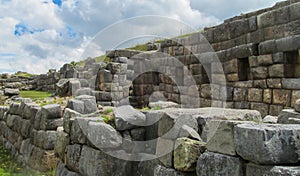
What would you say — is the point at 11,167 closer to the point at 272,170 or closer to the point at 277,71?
the point at 277,71

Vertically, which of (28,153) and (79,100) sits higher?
(79,100)

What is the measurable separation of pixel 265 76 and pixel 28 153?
6.76 m

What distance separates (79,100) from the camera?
6.83 meters

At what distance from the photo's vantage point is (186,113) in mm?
4000

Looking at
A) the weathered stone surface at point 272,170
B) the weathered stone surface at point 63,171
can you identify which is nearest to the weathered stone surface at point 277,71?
the weathered stone surface at point 63,171

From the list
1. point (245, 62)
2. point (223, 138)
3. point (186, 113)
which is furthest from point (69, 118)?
point (245, 62)

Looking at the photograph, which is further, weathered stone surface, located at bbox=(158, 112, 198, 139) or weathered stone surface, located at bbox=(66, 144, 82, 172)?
weathered stone surface, located at bbox=(66, 144, 82, 172)

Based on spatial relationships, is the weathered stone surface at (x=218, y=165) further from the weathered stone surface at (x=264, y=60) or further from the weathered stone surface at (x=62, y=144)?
the weathered stone surface at (x=264, y=60)

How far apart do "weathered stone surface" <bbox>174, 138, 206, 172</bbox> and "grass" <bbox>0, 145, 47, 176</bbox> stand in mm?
4958

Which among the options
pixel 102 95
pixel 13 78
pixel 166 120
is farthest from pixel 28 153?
pixel 13 78

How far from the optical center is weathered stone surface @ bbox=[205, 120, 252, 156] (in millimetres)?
2822

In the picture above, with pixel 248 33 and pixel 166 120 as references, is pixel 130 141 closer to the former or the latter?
pixel 166 120

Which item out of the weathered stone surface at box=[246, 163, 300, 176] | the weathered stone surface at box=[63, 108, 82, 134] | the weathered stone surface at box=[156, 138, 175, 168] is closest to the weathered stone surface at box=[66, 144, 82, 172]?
the weathered stone surface at box=[63, 108, 82, 134]

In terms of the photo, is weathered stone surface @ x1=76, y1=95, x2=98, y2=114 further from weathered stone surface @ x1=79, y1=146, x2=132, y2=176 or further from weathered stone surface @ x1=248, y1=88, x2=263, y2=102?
weathered stone surface @ x1=248, y1=88, x2=263, y2=102
